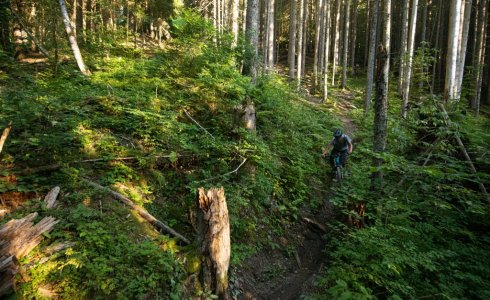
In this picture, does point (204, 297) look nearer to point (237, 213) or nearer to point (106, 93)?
point (237, 213)

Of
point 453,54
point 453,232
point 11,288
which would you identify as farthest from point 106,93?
point 453,54

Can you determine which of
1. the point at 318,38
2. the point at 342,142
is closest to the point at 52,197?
the point at 342,142

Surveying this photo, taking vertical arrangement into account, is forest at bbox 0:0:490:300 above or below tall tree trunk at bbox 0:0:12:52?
below

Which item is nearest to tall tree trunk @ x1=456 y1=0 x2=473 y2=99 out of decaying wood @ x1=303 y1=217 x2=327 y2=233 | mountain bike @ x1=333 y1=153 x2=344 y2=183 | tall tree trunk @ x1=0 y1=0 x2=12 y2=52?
mountain bike @ x1=333 y1=153 x2=344 y2=183

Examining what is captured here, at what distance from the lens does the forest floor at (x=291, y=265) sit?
16.3ft

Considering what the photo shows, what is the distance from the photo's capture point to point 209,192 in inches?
171

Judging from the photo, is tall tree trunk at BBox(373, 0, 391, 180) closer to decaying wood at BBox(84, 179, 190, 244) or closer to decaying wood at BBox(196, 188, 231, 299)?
decaying wood at BBox(196, 188, 231, 299)

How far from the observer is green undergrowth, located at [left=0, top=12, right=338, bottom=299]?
3623 millimetres

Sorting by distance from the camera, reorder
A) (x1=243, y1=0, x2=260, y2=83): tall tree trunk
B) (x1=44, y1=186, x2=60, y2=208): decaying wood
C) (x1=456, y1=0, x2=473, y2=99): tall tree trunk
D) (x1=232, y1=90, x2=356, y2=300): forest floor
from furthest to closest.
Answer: (x1=456, y1=0, x2=473, y2=99): tall tree trunk < (x1=243, y1=0, x2=260, y2=83): tall tree trunk < (x1=232, y1=90, x2=356, y2=300): forest floor < (x1=44, y1=186, x2=60, y2=208): decaying wood

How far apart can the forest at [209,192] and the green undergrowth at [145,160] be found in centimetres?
3

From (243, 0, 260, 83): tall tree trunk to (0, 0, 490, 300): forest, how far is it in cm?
5

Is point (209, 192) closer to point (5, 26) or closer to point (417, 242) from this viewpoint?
point (417, 242)

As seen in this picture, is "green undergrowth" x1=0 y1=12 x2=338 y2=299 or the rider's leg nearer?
"green undergrowth" x1=0 y1=12 x2=338 y2=299

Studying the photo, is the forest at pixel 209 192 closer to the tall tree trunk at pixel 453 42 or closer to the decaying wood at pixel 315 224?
the decaying wood at pixel 315 224
